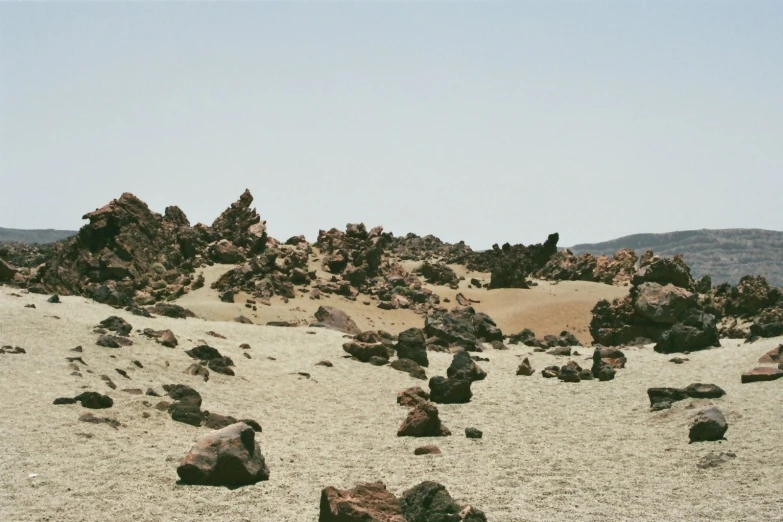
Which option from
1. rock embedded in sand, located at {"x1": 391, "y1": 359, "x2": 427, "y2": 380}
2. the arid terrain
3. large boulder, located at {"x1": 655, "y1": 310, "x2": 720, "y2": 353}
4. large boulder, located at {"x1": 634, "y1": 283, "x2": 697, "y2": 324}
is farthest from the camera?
large boulder, located at {"x1": 634, "y1": 283, "x2": 697, "y2": 324}

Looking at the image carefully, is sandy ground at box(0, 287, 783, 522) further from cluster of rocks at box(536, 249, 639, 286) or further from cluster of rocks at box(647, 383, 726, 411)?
cluster of rocks at box(536, 249, 639, 286)

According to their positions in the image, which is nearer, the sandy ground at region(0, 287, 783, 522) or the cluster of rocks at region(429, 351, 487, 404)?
the sandy ground at region(0, 287, 783, 522)

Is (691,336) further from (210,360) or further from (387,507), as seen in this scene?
(387,507)

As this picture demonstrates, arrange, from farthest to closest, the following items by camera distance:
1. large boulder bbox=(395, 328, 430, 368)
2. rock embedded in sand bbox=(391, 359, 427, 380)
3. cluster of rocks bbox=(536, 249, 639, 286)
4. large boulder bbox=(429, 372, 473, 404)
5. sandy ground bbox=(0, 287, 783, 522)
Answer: cluster of rocks bbox=(536, 249, 639, 286)
large boulder bbox=(395, 328, 430, 368)
rock embedded in sand bbox=(391, 359, 427, 380)
large boulder bbox=(429, 372, 473, 404)
sandy ground bbox=(0, 287, 783, 522)

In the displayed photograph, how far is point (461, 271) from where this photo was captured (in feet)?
189

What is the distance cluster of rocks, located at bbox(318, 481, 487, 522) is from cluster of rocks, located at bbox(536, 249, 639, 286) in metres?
48.7

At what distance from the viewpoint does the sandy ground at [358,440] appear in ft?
33.7

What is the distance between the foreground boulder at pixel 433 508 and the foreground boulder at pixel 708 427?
268 inches

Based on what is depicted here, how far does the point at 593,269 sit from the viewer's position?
5719cm

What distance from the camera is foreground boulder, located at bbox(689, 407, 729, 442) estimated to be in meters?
14.0

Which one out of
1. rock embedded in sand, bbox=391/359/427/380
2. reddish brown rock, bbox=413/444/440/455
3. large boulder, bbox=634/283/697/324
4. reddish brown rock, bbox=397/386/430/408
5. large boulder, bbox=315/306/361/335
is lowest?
reddish brown rock, bbox=413/444/440/455

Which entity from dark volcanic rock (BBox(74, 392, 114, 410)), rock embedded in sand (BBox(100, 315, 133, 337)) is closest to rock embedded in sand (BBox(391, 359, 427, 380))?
rock embedded in sand (BBox(100, 315, 133, 337))

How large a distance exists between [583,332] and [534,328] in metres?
2.78

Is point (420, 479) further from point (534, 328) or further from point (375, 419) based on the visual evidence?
point (534, 328)
